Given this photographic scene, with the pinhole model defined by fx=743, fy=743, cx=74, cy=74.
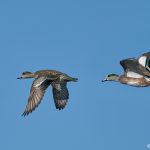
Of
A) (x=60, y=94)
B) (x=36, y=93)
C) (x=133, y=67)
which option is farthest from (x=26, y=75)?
(x=133, y=67)

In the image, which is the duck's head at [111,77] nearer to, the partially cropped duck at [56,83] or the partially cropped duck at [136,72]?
the partially cropped duck at [136,72]

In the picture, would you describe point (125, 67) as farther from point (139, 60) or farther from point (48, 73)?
point (48, 73)

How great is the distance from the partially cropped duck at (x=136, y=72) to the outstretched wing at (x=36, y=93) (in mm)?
3108

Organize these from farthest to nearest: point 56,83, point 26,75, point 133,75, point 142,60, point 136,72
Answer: point 26,75, point 56,83, point 133,75, point 136,72, point 142,60

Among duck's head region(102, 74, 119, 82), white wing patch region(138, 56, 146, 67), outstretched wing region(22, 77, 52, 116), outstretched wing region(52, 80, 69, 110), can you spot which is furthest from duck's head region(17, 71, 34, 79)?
white wing patch region(138, 56, 146, 67)

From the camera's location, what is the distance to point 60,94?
1299 inches

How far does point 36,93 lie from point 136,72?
5.56m

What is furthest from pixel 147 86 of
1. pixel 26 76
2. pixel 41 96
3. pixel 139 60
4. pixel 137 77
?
pixel 26 76

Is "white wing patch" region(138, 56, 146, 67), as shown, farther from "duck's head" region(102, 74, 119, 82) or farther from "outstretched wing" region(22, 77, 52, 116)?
"outstretched wing" region(22, 77, 52, 116)

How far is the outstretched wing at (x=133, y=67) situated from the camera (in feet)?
86.0

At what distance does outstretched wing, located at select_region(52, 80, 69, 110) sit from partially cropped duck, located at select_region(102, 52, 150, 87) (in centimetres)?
298

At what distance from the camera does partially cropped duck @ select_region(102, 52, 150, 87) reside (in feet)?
84.9

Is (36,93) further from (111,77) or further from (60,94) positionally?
(111,77)

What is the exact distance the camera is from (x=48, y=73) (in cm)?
3306
